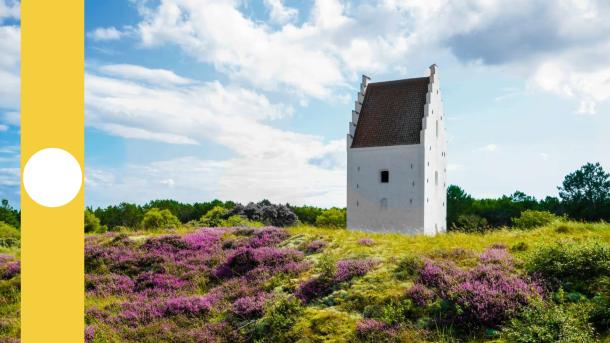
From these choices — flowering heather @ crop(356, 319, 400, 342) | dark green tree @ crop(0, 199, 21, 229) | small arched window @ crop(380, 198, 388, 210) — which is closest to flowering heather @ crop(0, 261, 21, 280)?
flowering heather @ crop(356, 319, 400, 342)

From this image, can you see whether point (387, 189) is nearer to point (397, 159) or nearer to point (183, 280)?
point (397, 159)

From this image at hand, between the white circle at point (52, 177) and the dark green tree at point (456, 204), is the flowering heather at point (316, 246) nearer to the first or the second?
the white circle at point (52, 177)

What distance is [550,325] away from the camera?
20.1ft

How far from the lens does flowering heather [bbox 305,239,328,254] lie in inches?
452

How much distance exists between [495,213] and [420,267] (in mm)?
45158

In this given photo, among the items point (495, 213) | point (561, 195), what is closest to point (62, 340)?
point (561, 195)

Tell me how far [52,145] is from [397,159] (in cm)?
2722

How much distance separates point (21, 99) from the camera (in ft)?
9.66

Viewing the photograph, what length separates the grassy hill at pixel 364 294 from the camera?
6.82m

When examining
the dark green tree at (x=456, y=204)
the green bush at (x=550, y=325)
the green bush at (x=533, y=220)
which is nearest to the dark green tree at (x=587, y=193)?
the dark green tree at (x=456, y=204)

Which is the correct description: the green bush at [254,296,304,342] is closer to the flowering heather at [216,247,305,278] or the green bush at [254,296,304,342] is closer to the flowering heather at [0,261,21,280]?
the flowering heather at [216,247,305,278]

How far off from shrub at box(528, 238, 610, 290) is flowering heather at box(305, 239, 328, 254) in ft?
17.3

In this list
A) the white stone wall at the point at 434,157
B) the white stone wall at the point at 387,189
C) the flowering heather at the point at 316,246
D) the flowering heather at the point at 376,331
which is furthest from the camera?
the white stone wall at the point at 434,157

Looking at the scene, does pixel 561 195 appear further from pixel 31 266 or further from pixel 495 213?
pixel 31 266
